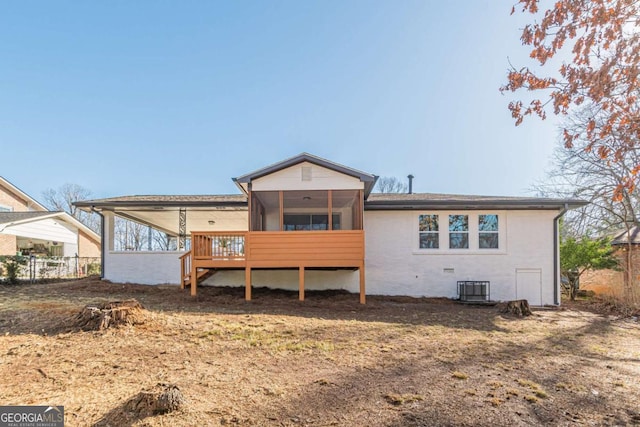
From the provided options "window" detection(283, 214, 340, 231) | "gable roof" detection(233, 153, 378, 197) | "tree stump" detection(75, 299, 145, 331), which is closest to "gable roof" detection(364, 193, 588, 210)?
"gable roof" detection(233, 153, 378, 197)

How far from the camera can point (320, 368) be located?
4516 mm

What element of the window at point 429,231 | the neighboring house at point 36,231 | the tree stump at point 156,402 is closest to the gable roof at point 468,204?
the window at point 429,231

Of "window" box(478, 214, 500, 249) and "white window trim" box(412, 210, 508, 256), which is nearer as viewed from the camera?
"white window trim" box(412, 210, 508, 256)

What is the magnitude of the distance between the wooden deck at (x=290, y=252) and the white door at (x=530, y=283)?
5.84 metres

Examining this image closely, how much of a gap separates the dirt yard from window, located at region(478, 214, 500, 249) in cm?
367

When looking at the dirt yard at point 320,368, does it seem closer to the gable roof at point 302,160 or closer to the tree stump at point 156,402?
the tree stump at point 156,402

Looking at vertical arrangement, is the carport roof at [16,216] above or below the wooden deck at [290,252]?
above

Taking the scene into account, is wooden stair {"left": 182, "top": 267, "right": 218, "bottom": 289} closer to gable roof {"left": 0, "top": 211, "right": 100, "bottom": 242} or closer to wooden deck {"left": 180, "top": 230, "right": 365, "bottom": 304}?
wooden deck {"left": 180, "top": 230, "right": 365, "bottom": 304}

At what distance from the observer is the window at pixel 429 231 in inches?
449

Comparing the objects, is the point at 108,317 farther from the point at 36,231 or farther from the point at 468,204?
the point at 36,231

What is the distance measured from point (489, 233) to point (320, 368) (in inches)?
364

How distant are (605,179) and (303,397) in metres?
19.6

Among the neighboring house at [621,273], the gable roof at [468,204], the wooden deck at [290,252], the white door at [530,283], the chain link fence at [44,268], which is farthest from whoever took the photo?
the chain link fence at [44,268]

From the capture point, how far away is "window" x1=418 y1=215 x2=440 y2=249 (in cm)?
1141
